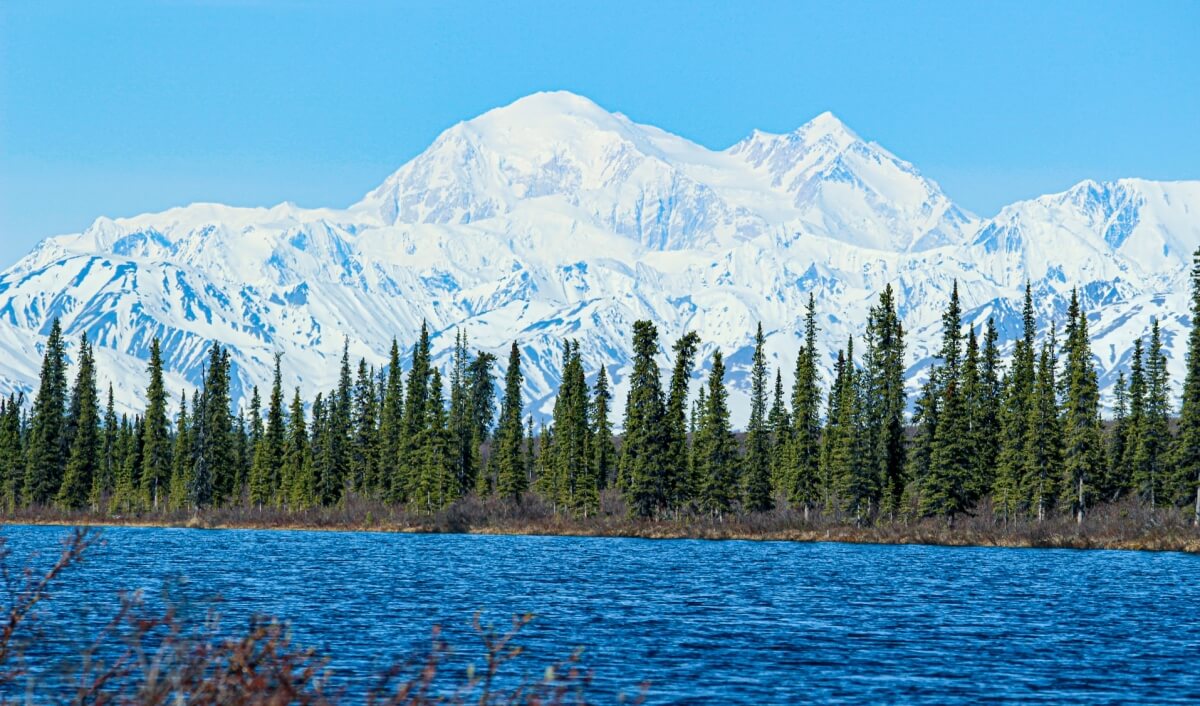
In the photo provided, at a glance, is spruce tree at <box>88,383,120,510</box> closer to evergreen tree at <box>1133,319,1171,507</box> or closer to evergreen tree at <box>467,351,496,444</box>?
evergreen tree at <box>467,351,496,444</box>

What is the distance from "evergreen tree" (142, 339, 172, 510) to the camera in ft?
431

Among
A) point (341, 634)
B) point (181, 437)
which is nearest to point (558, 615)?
point (341, 634)

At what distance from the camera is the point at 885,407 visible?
104 metres

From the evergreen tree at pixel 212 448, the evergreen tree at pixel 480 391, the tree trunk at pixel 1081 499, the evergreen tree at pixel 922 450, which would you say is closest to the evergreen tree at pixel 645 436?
the evergreen tree at pixel 922 450

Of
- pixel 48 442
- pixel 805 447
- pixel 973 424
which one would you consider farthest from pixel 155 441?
pixel 973 424

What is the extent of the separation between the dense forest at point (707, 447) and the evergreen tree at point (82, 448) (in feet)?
0.66

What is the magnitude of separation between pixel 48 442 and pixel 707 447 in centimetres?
6043

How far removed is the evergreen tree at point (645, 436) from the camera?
10206 cm

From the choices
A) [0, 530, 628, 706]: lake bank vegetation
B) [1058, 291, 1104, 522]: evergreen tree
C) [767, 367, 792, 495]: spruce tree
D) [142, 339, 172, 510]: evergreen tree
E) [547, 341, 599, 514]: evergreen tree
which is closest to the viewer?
[0, 530, 628, 706]: lake bank vegetation

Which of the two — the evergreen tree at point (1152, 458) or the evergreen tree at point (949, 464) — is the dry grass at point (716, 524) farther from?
the evergreen tree at point (1152, 458)

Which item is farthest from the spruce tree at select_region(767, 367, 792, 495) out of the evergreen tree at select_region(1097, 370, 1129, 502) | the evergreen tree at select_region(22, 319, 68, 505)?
the evergreen tree at select_region(22, 319, 68, 505)

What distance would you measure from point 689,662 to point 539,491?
104 metres

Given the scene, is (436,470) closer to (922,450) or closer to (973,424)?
(922,450)

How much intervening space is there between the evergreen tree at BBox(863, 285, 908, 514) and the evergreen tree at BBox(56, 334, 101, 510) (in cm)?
6564
